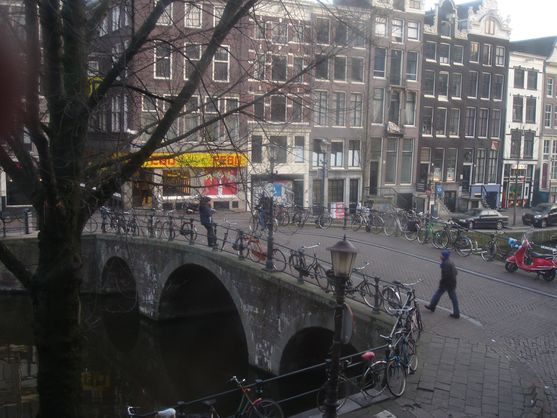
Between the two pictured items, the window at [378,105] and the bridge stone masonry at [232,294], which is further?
the window at [378,105]

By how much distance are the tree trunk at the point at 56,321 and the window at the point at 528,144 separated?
45.0 meters

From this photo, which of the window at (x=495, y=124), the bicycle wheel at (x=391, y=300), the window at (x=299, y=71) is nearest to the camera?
the window at (x=299, y=71)

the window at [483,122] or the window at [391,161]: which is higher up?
the window at [483,122]

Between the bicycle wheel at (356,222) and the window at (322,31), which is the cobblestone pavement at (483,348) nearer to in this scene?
the window at (322,31)

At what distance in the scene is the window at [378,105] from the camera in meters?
34.3

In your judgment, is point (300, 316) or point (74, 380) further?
point (300, 316)

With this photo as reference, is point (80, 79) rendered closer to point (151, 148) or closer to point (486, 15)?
point (151, 148)

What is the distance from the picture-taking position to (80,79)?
4.80 metres

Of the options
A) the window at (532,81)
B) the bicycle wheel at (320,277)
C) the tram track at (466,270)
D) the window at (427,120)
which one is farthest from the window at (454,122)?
the bicycle wheel at (320,277)

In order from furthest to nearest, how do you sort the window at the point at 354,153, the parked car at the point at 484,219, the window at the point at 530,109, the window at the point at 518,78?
the window at the point at 530,109 < the window at the point at 518,78 < the window at the point at 354,153 < the parked car at the point at 484,219

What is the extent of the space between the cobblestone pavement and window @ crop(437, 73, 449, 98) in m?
23.5

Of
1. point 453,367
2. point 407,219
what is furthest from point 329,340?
point 407,219

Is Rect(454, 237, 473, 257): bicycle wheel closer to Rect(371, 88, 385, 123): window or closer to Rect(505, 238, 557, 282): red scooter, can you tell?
Rect(505, 238, 557, 282): red scooter

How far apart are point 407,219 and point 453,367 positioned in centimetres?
1273
